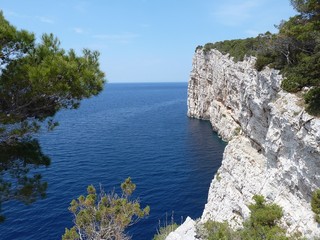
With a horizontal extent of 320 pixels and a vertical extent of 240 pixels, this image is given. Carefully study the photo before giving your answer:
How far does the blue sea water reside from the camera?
1186 inches

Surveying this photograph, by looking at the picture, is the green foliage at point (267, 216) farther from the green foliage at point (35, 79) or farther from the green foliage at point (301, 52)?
the green foliage at point (35, 79)

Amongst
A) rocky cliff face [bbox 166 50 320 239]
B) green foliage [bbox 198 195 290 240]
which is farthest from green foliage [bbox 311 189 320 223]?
green foliage [bbox 198 195 290 240]

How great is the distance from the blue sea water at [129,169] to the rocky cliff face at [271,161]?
266 inches

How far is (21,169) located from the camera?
12.4 meters

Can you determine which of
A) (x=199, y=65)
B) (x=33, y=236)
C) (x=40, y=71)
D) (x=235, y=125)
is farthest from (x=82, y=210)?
(x=199, y=65)

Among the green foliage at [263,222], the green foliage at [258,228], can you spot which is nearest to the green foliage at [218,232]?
the green foliage at [258,228]

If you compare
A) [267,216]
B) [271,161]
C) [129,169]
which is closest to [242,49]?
[129,169]

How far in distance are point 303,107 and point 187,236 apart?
12.6 m

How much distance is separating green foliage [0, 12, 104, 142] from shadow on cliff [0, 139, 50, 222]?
836mm

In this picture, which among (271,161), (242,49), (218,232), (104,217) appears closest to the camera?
(104,217)

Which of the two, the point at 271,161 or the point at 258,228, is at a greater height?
the point at 271,161

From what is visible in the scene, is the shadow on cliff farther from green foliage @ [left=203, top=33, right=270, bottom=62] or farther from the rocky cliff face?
green foliage @ [left=203, top=33, right=270, bottom=62]

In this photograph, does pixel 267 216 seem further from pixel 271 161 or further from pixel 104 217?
pixel 104 217

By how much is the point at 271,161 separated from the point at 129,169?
2558cm
